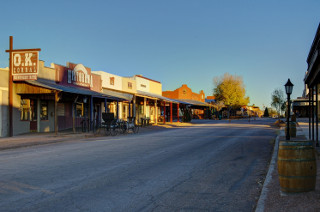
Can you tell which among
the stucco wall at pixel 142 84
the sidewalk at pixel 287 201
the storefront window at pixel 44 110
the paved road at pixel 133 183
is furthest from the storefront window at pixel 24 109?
the stucco wall at pixel 142 84

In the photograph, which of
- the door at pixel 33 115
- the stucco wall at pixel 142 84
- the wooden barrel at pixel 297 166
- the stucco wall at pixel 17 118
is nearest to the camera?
the wooden barrel at pixel 297 166

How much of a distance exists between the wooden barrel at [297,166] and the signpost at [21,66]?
17970 mm

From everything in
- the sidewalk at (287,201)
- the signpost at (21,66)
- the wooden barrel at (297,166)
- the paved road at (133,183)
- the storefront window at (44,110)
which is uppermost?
the signpost at (21,66)

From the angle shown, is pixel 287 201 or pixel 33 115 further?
pixel 33 115

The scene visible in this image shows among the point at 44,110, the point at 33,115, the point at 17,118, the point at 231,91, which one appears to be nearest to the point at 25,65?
the point at 17,118

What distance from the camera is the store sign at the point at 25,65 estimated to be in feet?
65.7

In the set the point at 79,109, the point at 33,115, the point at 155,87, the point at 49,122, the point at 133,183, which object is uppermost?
the point at 155,87

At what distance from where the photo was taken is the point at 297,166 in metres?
5.09

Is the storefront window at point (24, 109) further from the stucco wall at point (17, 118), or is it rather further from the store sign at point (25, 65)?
the store sign at point (25, 65)

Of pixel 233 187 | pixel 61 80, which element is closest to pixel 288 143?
pixel 233 187

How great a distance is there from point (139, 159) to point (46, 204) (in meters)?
4.93

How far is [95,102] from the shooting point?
102 ft

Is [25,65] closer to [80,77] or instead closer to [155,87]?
[80,77]

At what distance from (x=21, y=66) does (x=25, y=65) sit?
292 mm
